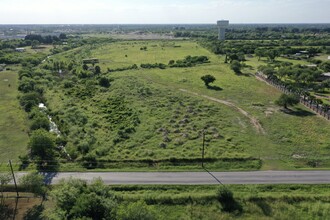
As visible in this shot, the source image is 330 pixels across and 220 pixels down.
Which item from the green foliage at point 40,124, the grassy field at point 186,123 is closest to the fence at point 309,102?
the grassy field at point 186,123

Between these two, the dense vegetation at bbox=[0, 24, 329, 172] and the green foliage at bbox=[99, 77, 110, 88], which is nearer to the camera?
the dense vegetation at bbox=[0, 24, 329, 172]

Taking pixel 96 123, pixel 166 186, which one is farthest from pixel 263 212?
pixel 96 123

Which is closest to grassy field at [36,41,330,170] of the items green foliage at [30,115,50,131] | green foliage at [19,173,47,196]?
green foliage at [30,115,50,131]

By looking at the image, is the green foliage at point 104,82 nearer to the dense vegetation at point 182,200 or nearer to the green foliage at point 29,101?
the green foliage at point 29,101

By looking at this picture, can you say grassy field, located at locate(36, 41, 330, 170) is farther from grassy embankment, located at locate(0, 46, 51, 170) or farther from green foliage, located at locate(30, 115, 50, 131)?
grassy embankment, located at locate(0, 46, 51, 170)

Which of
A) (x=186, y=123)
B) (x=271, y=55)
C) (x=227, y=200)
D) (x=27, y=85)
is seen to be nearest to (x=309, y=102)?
(x=186, y=123)

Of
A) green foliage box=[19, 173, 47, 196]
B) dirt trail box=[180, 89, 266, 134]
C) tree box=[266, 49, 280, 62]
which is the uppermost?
tree box=[266, 49, 280, 62]

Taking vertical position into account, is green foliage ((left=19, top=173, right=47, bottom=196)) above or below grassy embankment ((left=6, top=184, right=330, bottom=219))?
above
